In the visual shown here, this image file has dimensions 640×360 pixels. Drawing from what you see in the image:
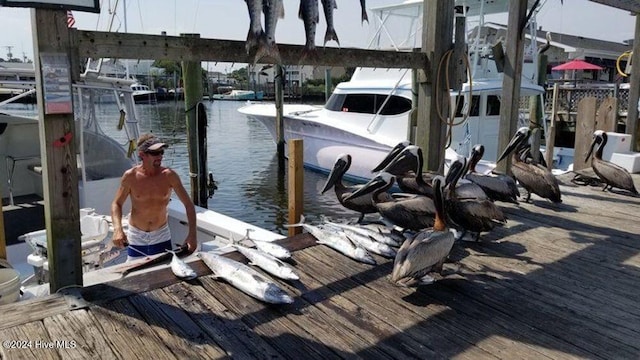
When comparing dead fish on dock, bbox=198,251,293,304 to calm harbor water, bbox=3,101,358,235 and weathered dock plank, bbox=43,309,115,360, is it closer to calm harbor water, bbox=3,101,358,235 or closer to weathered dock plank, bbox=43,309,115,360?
weathered dock plank, bbox=43,309,115,360

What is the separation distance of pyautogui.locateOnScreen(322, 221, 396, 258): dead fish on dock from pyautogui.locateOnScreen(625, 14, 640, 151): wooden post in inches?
292

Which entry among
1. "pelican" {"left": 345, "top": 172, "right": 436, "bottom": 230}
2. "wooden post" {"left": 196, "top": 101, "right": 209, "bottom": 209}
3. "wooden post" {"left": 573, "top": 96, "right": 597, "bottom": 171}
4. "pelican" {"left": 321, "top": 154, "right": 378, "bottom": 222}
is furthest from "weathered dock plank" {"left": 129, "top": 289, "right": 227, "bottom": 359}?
"wooden post" {"left": 573, "top": 96, "right": 597, "bottom": 171}

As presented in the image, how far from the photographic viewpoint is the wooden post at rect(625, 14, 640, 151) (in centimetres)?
915

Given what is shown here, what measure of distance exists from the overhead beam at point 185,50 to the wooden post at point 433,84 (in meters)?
0.88

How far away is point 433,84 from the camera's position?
17.5ft

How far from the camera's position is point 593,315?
11.5ft

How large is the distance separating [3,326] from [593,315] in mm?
3941

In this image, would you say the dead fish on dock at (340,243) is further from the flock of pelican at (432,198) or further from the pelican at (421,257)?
the pelican at (421,257)

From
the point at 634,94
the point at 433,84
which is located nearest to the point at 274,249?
the point at 433,84

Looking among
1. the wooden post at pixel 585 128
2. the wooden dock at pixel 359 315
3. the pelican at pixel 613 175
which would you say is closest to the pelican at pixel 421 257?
the wooden dock at pixel 359 315

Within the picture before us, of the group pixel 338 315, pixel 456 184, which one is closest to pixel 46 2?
pixel 338 315

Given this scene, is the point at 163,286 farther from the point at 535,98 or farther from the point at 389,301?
the point at 535,98

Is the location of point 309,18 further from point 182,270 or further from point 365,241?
point 182,270

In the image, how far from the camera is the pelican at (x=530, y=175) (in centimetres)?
639
